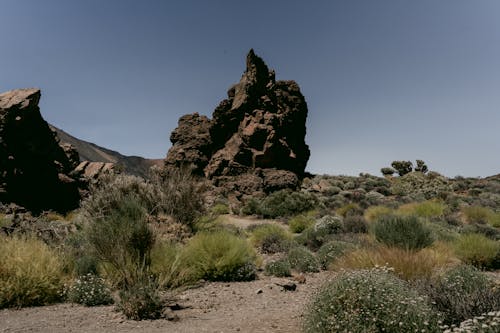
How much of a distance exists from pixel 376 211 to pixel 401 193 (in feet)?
51.1

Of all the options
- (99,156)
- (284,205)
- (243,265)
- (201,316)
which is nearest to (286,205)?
(284,205)

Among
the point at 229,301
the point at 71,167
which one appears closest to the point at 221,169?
the point at 71,167

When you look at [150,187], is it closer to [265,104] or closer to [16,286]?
[16,286]

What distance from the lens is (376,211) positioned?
16.1m

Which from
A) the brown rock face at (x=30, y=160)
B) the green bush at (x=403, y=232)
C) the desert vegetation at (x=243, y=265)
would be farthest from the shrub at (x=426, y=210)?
the brown rock face at (x=30, y=160)

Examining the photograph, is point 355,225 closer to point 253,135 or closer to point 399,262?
point 399,262

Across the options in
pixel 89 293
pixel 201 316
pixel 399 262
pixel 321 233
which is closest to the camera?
pixel 201 316

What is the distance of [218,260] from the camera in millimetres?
7738

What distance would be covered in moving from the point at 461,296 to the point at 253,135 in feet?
74.9

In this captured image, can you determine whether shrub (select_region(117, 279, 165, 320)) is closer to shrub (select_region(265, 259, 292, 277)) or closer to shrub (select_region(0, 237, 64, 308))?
shrub (select_region(0, 237, 64, 308))

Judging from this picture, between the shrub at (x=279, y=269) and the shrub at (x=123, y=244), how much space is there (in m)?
2.80

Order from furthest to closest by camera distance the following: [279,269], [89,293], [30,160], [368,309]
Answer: [30,160], [279,269], [89,293], [368,309]

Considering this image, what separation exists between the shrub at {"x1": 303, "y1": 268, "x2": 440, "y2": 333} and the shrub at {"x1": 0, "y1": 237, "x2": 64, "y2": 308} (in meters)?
4.41

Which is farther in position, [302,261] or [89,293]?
[302,261]
